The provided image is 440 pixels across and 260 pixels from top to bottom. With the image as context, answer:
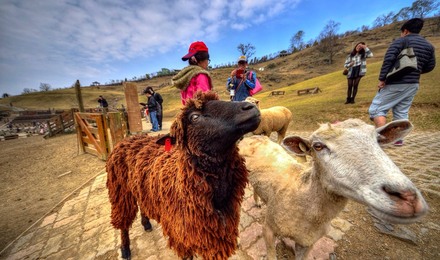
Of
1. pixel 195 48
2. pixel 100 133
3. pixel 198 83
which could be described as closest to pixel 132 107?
pixel 100 133

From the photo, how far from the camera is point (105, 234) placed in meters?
3.03

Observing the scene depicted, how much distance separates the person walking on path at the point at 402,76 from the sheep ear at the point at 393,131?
220cm

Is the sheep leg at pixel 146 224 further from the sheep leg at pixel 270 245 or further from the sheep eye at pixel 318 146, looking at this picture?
the sheep eye at pixel 318 146

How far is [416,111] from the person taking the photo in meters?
7.58

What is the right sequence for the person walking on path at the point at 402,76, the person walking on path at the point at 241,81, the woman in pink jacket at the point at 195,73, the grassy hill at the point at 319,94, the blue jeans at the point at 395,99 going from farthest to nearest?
1. the grassy hill at the point at 319,94
2. the person walking on path at the point at 241,81
3. the blue jeans at the point at 395,99
4. the person walking on path at the point at 402,76
5. the woman in pink jacket at the point at 195,73

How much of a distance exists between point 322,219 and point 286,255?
904 mm

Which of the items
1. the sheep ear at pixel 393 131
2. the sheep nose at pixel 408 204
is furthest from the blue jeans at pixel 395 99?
the sheep nose at pixel 408 204

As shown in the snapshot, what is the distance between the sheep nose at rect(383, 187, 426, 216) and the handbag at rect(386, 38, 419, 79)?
345 cm

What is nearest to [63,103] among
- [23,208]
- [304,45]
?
[23,208]

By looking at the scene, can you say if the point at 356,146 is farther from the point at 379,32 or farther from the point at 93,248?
the point at 379,32

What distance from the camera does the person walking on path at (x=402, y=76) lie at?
131 inches

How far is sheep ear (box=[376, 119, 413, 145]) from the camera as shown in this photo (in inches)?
64.7

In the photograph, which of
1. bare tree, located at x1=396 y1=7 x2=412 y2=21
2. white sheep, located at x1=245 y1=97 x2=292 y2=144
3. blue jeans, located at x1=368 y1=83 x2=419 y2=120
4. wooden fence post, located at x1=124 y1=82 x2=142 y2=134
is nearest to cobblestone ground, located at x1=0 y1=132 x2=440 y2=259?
blue jeans, located at x1=368 y1=83 x2=419 y2=120

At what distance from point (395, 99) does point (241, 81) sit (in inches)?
145
